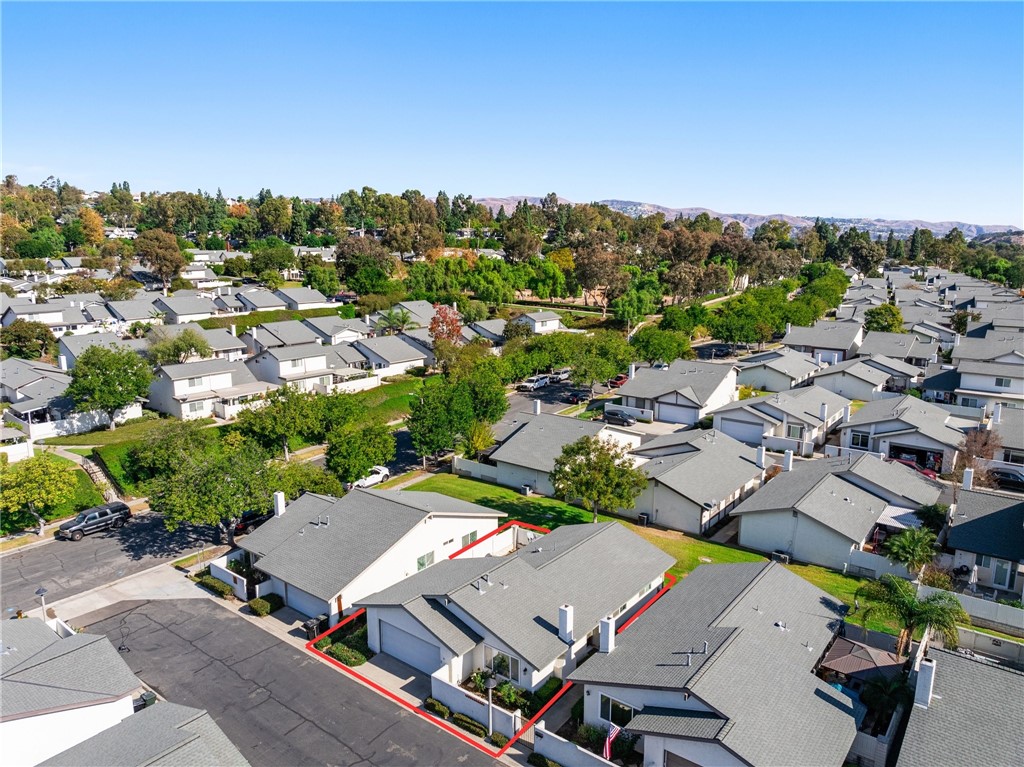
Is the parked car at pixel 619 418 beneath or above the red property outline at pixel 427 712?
above

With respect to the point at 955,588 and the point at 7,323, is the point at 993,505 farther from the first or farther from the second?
the point at 7,323

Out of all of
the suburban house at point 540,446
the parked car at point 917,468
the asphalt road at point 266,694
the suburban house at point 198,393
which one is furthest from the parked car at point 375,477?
the parked car at point 917,468

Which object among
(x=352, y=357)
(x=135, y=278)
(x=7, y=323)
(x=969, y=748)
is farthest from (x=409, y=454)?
(x=135, y=278)

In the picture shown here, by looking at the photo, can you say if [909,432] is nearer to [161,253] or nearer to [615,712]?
[615,712]

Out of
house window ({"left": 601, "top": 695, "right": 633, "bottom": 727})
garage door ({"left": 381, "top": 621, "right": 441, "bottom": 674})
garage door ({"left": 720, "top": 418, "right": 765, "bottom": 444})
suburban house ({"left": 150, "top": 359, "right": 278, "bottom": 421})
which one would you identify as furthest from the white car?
garage door ({"left": 720, "top": 418, "right": 765, "bottom": 444})

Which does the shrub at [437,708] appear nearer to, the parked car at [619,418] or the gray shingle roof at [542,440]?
the gray shingle roof at [542,440]
